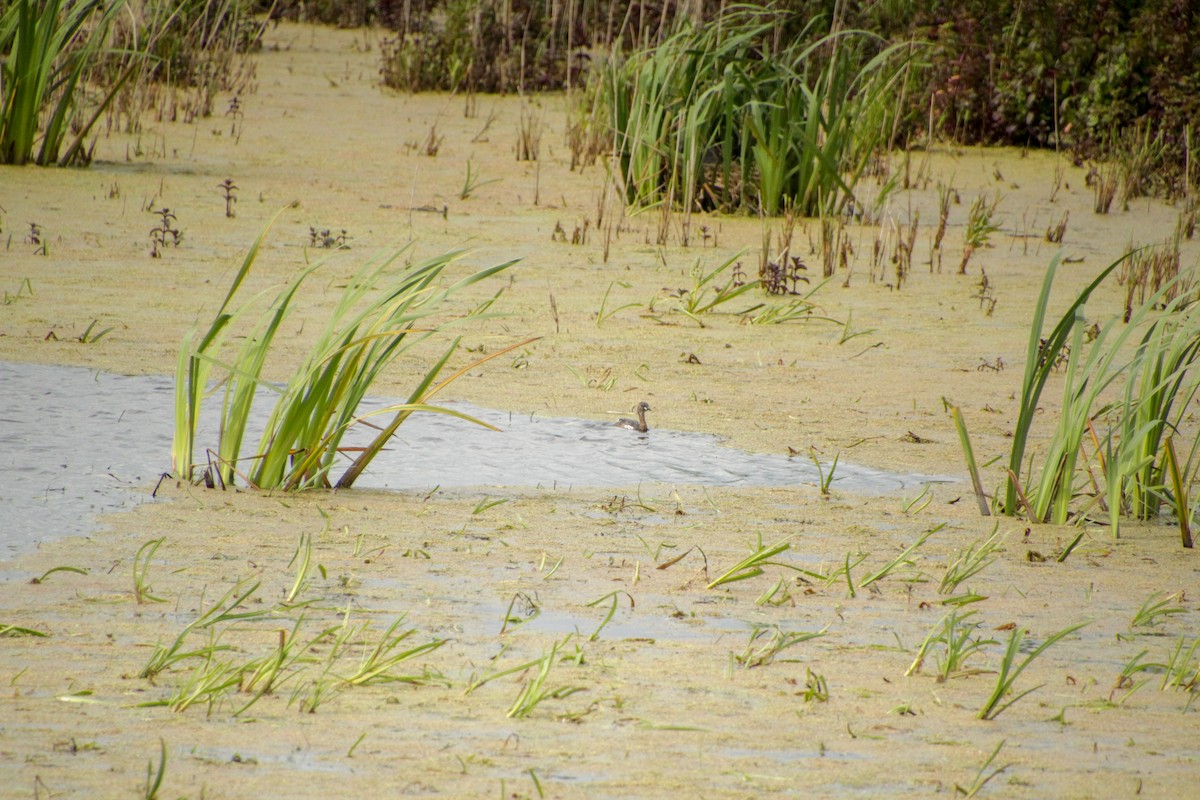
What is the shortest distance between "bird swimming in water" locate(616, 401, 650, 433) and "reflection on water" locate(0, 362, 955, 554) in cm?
3

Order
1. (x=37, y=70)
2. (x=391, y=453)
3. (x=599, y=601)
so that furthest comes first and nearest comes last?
(x=37, y=70), (x=391, y=453), (x=599, y=601)

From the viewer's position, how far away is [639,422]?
3.96 m

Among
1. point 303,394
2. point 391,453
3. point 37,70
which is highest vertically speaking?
point 37,70

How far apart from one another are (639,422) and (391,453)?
76 cm

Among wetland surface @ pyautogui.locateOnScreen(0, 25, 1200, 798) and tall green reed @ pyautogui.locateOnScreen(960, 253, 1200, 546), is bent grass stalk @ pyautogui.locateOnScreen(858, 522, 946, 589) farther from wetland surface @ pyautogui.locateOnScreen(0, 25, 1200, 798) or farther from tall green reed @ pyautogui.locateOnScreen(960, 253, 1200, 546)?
tall green reed @ pyautogui.locateOnScreen(960, 253, 1200, 546)

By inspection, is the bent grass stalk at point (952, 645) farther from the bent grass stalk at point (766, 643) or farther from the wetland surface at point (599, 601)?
the bent grass stalk at point (766, 643)

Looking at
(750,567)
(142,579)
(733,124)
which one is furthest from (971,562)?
(733,124)

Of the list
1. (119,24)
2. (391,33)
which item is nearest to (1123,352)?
(119,24)

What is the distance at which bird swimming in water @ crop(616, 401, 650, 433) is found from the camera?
3924 millimetres

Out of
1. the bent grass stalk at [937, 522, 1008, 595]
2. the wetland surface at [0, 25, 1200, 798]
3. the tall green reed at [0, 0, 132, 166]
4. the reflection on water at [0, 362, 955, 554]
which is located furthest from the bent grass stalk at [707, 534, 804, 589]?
the tall green reed at [0, 0, 132, 166]

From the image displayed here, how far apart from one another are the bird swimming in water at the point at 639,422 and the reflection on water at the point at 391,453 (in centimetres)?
3

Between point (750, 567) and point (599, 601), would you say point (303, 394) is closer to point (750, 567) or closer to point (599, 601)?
point (599, 601)

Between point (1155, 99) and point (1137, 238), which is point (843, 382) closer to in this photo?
point (1137, 238)

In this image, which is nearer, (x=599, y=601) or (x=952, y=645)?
(x=952, y=645)
